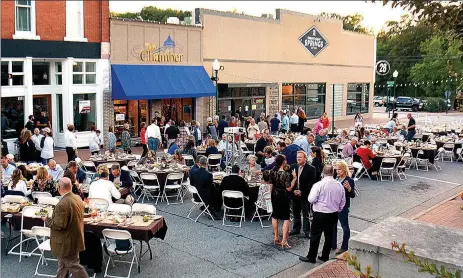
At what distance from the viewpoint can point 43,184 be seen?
1142 cm

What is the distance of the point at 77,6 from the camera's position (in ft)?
76.9

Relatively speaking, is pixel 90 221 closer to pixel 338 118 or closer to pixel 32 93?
pixel 32 93

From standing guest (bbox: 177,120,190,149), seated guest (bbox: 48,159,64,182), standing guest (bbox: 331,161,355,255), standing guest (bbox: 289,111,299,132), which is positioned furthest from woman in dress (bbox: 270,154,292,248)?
standing guest (bbox: 289,111,299,132)

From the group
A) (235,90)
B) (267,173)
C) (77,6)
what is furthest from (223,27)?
(267,173)

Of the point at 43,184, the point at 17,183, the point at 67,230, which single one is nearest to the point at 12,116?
the point at 17,183

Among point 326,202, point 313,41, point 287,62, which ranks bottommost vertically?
point 326,202

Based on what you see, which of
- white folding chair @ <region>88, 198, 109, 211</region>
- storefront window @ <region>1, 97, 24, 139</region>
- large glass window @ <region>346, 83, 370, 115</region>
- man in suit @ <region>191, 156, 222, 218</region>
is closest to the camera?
white folding chair @ <region>88, 198, 109, 211</region>

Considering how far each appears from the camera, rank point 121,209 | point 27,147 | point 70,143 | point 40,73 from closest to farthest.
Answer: point 121,209 → point 27,147 → point 70,143 → point 40,73

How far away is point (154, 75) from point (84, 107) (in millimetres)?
3933

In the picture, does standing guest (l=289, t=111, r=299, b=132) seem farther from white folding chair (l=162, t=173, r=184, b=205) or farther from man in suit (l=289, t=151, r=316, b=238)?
man in suit (l=289, t=151, r=316, b=238)

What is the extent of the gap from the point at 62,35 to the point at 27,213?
15.0 meters

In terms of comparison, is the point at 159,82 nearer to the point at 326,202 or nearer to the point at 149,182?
the point at 149,182

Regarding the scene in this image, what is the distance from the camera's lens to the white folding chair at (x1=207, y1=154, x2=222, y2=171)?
1741cm

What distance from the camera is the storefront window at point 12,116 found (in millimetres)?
21266
